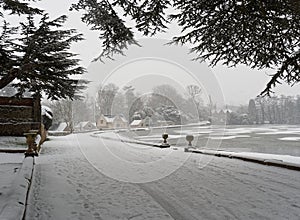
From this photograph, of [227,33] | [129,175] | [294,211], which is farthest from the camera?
[129,175]

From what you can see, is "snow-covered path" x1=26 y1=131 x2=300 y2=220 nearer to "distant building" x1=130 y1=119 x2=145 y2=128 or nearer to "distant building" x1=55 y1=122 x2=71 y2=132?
"distant building" x1=130 y1=119 x2=145 y2=128

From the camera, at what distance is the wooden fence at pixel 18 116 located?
44.9 feet

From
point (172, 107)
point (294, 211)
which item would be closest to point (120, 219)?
point (294, 211)

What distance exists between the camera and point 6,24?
7.38m

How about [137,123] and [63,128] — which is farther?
[63,128]

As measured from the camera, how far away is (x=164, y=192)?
5277 mm

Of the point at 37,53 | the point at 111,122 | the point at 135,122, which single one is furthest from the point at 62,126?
the point at 37,53

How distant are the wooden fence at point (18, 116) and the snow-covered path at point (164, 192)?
6.90 meters

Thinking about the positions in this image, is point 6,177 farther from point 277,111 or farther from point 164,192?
point 277,111

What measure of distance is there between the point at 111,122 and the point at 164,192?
51398mm

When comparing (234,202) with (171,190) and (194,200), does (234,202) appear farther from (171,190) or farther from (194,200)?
(171,190)

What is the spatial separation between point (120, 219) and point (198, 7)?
4.43 m

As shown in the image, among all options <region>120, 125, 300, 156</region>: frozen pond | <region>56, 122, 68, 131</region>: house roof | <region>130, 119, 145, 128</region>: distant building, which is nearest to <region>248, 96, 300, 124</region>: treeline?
<region>120, 125, 300, 156</region>: frozen pond

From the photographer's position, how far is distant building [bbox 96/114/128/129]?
5616 centimetres
